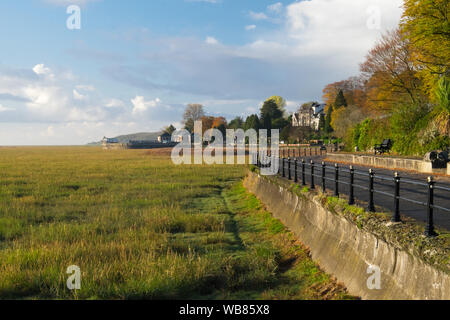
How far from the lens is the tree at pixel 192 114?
119438 millimetres

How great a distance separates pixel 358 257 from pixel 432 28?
59.9 ft

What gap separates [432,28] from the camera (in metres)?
19.8

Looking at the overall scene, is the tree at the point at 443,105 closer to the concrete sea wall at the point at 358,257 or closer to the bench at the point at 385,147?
the bench at the point at 385,147

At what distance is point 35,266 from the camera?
7660 millimetres

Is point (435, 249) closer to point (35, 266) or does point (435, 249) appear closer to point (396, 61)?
point (35, 266)

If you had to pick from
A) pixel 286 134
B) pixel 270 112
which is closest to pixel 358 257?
pixel 286 134

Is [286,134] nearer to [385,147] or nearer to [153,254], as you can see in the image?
[385,147]

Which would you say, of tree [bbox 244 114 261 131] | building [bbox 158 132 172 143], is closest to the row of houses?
building [bbox 158 132 172 143]

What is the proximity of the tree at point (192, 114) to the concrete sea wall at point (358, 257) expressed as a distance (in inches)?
4326
